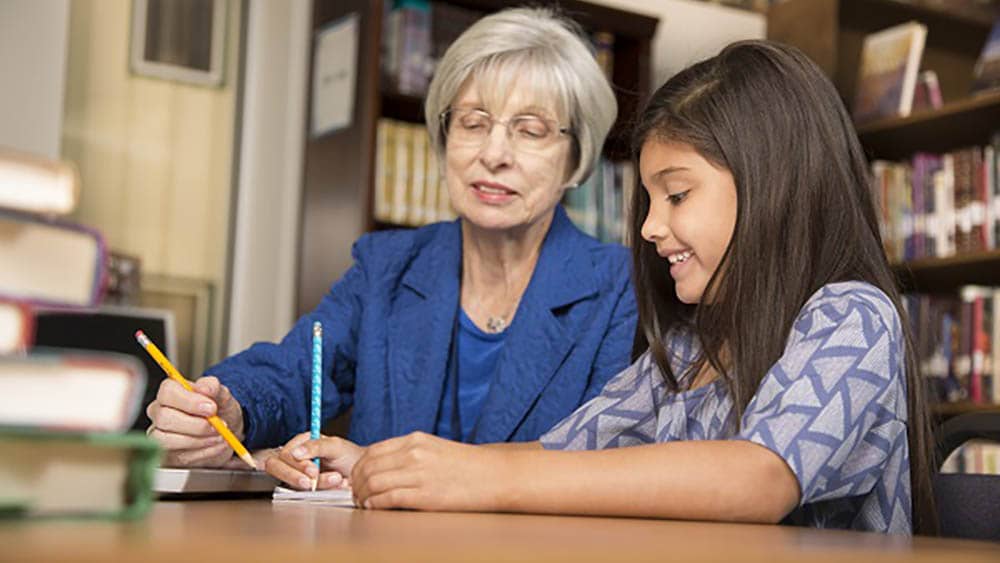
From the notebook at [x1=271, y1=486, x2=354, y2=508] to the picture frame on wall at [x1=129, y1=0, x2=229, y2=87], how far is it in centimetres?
254

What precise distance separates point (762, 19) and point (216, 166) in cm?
187

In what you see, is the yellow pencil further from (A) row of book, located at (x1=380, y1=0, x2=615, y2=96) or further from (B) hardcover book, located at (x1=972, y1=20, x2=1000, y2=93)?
(B) hardcover book, located at (x1=972, y1=20, x2=1000, y2=93)

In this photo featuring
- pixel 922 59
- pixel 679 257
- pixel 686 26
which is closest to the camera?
pixel 679 257

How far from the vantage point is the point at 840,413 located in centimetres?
100

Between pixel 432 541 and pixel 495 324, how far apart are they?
137 centimetres

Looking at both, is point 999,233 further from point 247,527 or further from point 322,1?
point 247,527

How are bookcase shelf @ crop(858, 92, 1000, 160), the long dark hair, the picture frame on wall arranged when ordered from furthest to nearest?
the picture frame on wall
bookcase shelf @ crop(858, 92, 1000, 160)
the long dark hair

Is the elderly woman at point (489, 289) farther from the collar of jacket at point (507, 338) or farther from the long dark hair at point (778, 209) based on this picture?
the long dark hair at point (778, 209)

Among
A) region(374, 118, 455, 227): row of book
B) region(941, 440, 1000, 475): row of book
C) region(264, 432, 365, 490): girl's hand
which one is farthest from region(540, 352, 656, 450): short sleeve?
region(941, 440, 1000, 475): row of book

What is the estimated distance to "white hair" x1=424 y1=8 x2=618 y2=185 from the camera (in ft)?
6.28

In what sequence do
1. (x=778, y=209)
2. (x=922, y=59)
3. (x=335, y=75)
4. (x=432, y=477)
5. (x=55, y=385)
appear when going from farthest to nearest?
(x=922, y=59)
(x=335, y=75)
(x=778, y=209)
(x=432, y=477)
(x=55, y=385)

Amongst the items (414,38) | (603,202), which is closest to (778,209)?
(414,38)

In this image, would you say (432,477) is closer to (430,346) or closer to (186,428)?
(186,428)

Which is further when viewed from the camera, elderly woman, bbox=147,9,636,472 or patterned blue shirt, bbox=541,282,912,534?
elderly woman, bbox=147,9,636,472
